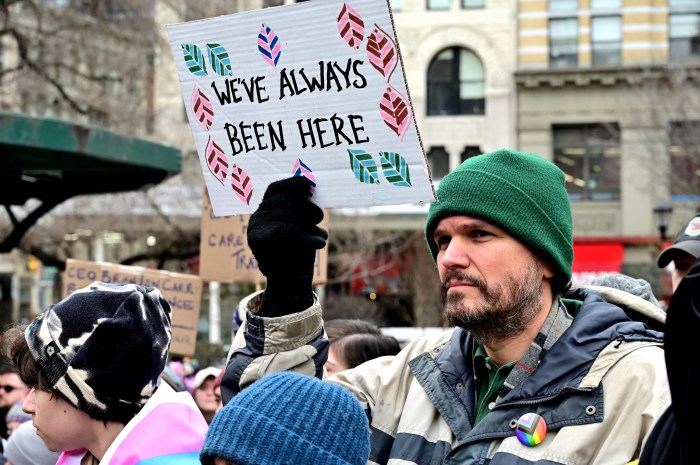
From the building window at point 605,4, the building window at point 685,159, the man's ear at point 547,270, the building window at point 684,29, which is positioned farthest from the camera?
the building window at point 605,4

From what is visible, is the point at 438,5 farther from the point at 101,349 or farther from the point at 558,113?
the point at 101,349

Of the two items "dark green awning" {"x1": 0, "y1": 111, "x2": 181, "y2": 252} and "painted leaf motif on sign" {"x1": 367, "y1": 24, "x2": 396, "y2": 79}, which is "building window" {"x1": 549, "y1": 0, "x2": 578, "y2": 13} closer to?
"dark green awning" {"x1": 0, "y1": 111, "x2": 181, "y2": 252}

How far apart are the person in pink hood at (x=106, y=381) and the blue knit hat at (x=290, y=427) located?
56cm

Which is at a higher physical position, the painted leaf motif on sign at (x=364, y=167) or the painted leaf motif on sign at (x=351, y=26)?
the painted leaf motif on sign at (x=351, y=26)

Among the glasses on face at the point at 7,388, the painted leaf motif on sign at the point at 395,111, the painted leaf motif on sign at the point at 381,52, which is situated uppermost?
the painted leaf motif on sign at the point at 381,52

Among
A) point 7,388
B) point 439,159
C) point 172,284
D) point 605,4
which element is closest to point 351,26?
point 172,284

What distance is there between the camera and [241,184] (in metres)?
3.02

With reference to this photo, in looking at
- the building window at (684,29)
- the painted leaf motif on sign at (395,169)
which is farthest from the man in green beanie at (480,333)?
the building window at (684,29)

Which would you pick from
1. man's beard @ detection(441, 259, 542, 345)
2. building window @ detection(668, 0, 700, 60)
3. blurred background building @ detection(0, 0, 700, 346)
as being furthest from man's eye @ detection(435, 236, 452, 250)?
building window @ detection(668, 0, 700, 60)

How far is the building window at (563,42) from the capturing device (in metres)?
30.8

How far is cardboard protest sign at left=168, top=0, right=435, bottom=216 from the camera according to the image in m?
2.69

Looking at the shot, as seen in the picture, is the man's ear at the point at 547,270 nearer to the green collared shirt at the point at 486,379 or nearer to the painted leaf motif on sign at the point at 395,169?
the green collared shirt at the point at 486,379

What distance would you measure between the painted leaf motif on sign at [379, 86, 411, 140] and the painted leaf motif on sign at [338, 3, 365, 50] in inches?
6.0

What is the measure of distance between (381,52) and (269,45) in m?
0.38
